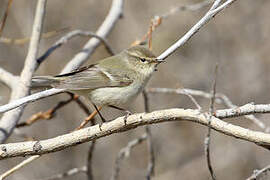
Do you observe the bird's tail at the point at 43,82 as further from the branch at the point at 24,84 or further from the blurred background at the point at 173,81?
the blurred background at the point at 173,81

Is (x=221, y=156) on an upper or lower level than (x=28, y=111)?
lower

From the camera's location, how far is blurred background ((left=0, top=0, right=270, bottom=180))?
6574mm

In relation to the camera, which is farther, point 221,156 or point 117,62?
point 221,156

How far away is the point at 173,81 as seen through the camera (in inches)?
289

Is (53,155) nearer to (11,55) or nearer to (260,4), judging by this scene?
(11,55)

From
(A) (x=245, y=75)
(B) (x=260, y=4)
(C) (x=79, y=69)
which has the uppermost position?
(B) (x=260, y=4)

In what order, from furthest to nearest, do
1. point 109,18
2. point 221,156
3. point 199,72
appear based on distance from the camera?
point 199,72 → point 221,156 → point 109,18

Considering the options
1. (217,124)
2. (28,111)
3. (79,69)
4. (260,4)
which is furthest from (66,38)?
(260,4)

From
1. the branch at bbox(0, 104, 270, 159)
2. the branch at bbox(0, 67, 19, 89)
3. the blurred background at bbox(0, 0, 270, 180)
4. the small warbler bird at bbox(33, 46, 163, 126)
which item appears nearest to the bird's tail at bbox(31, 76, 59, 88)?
the small warbler bird at bbox(33, 46, 163, 126)

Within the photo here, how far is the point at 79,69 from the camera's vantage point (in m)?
3.67

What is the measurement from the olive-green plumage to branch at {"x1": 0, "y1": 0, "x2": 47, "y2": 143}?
10cm

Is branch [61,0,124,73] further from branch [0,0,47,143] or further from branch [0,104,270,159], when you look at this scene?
branch [0,104,270,159]

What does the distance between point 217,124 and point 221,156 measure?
4333mm

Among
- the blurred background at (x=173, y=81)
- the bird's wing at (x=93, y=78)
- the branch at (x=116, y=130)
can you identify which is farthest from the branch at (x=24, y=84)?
the blurred background at (x=173, y=81)
